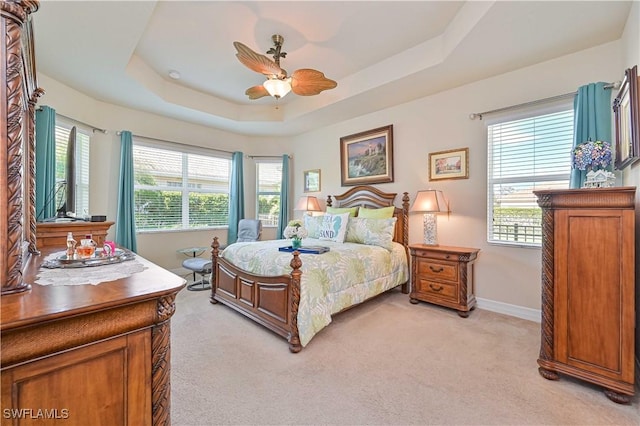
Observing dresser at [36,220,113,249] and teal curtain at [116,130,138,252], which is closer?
dresser at [36,220,113,249]

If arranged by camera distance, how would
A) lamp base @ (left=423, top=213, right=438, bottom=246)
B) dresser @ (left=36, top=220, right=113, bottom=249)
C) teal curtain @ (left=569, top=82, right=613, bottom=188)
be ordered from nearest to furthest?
dresser @ (left=36, top=220, right=113, bottom=249) < teal curtain @ (left=569, top=82, right=613, bottom=188) < lamp base @ (left=423, top=213, right=438, bottom=246)

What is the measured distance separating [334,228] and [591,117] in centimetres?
283

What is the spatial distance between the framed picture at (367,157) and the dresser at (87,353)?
370 centimetres

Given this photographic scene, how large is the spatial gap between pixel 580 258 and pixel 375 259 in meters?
1.79

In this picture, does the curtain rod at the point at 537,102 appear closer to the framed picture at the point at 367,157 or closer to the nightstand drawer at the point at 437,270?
the framed picture at the point at 367,157

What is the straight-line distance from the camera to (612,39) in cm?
254

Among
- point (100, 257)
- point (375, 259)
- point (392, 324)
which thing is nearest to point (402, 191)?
point (375, 259)

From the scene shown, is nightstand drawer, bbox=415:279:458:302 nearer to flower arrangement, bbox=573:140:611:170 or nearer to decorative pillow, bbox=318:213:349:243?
decorative pillow, bbox=318:213:349:243

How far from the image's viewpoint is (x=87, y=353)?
0.83 metres

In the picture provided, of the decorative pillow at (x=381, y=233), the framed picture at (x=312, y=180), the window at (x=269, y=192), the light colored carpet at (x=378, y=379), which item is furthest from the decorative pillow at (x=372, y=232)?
the window at (x=269, y=192)

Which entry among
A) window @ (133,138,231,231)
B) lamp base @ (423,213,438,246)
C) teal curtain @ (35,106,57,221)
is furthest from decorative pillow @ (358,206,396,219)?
teal curtain @ (35,106,57,221)

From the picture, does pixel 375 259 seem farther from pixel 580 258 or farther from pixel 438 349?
pixel 580 258

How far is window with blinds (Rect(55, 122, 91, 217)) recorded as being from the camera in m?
3.44

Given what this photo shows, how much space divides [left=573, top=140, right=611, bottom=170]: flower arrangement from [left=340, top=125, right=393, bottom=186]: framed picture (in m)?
2.22
